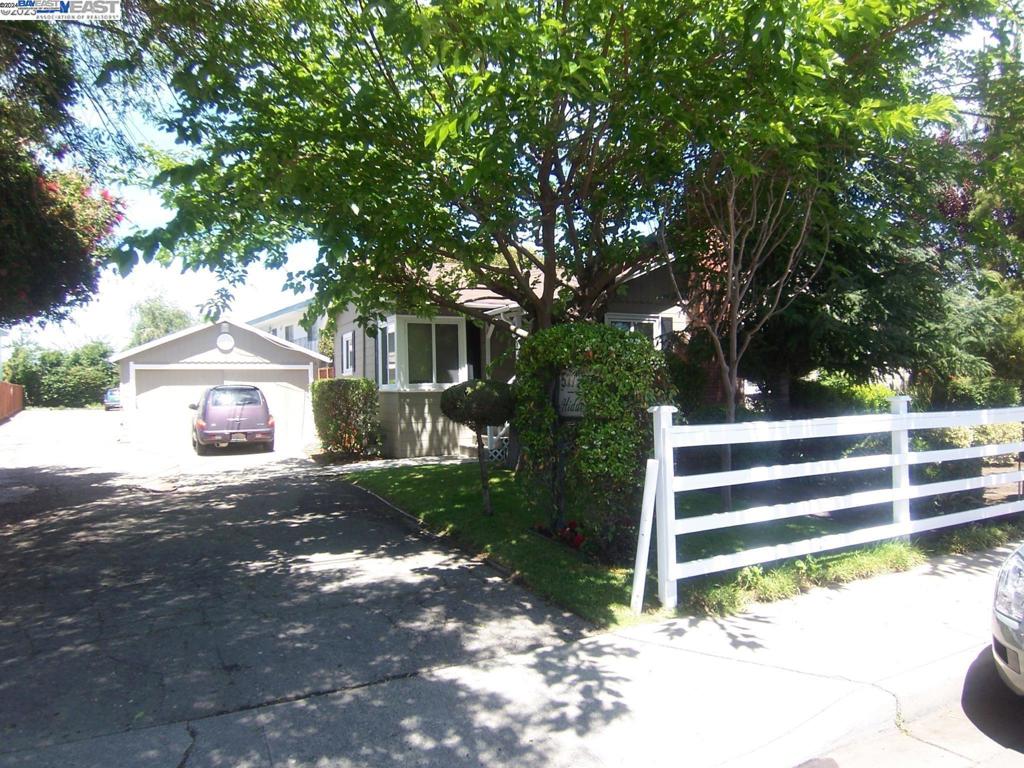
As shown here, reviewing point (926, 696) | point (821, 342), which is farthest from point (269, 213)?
point (821, 342)

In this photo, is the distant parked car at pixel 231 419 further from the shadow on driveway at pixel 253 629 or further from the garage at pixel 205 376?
the shadow on driveway at pixel 253 629

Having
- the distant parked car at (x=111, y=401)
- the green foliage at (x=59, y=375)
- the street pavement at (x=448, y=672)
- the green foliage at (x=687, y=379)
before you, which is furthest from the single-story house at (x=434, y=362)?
the green foliage at (x=59, y=375)

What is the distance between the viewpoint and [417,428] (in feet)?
48.4

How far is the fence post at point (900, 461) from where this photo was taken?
6.66 m

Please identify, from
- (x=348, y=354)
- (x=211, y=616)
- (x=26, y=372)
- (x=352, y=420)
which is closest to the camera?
(x=211, y=616)

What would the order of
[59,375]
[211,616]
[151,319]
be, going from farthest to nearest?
1. [151,319]
2. [59,375]
3. [211,616]

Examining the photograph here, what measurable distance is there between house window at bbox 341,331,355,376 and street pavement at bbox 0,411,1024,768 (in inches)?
477

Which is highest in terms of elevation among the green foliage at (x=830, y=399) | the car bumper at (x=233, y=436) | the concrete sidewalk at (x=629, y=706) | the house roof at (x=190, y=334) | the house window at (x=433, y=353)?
the house roof at (x=190, y=334)

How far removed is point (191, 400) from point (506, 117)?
643 inches

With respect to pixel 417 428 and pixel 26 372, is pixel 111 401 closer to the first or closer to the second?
pixel 26 372

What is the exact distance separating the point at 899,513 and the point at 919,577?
74cm

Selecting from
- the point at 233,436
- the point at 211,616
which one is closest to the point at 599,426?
the point at 211,616

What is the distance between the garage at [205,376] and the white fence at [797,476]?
14410 mm

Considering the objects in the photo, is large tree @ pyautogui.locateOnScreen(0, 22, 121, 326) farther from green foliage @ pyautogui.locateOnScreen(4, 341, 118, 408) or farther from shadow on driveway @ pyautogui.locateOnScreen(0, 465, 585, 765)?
green foliage @ pyautogui.locateOnScreen(4, 341, 118, 408)
